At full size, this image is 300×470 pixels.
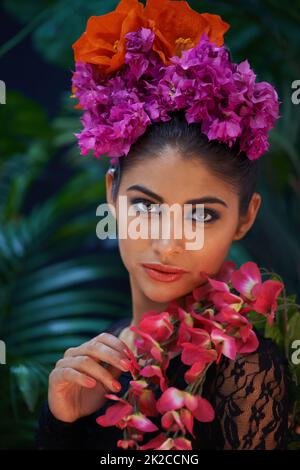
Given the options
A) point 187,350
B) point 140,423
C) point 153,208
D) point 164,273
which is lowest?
point 140,423

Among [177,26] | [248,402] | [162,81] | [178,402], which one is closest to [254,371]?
[248,402]

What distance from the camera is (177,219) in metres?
1.05

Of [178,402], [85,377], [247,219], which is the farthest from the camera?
[247,219]

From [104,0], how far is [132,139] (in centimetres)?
73

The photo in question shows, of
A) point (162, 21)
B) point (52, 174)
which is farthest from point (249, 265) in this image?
point (52, 174)

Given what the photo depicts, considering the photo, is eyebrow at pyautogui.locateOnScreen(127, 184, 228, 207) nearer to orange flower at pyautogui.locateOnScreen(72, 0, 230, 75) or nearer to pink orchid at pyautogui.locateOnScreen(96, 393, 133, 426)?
orange flower at pyautogui.locateOnScreen(72, 0, 230, 75)

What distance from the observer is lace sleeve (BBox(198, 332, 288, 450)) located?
98cm

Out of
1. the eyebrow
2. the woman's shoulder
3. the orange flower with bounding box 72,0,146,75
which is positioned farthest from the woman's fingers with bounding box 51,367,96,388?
the orange flower with bounding box 72,0,146,75

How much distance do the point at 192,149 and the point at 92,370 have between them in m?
0.39

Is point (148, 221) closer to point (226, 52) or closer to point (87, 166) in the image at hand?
point (226, 52)

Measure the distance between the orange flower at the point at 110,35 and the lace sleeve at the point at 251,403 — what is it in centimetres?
54

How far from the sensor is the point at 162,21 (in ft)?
3.61

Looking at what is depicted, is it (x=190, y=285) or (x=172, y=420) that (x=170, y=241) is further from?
(x=172, y=420)

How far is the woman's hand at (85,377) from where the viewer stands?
1.01 m
